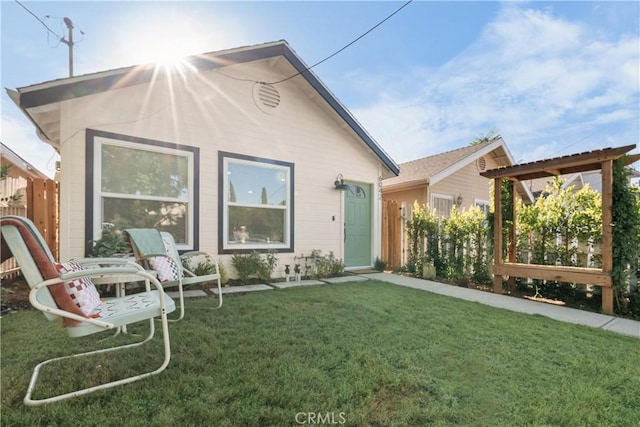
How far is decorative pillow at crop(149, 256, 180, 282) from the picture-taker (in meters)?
3.29

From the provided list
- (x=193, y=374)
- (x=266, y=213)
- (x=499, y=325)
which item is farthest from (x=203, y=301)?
(x=499, y=325)

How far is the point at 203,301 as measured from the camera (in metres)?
3.90

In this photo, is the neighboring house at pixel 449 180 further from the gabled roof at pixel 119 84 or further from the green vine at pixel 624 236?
the green vine at pixel 624 236

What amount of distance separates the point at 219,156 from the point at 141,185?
1.36 metres

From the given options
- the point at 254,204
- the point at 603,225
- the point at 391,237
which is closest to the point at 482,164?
the point at 391,237

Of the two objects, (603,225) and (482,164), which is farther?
(482,164)

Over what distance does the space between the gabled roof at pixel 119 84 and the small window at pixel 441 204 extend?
400cm

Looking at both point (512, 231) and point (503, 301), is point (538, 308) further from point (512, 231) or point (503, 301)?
point (512, 231)

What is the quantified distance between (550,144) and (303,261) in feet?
67.8

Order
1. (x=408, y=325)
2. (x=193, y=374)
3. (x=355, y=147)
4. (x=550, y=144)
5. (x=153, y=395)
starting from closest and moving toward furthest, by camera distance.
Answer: (x=153, y=395) < (x=193, y=374) < (x=408, y=325) < (x=355, y=147) < (x=550, y=144)

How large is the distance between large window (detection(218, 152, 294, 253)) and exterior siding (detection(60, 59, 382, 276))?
0.15 metres

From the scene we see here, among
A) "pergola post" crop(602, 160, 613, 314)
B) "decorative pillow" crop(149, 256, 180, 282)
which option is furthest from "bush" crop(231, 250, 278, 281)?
"pergola post" crop(602, 160, 613, 314)

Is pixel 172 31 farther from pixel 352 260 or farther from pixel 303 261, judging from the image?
pixel 352 260

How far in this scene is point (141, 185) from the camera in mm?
4777
